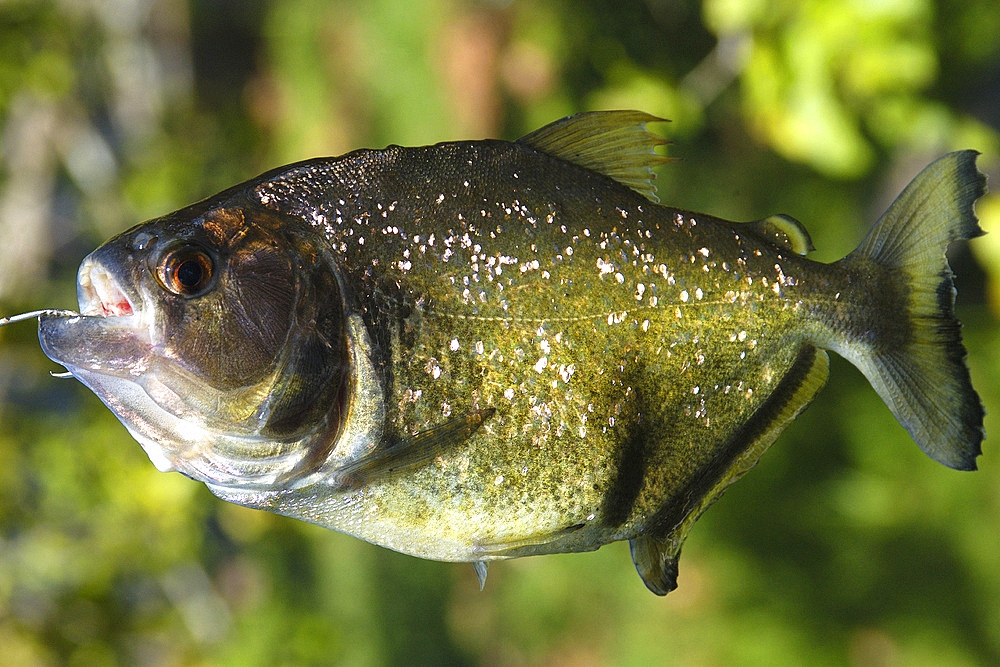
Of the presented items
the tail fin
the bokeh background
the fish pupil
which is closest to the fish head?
the fish pupil

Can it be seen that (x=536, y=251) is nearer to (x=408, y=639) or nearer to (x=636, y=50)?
(x=636, y=50)

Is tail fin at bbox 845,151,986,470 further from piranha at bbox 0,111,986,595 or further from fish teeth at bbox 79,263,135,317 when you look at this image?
fish teeth at bbox 79,263,135,317

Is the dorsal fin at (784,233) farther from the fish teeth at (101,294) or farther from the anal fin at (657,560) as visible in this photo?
the fish teeth at (101,294)

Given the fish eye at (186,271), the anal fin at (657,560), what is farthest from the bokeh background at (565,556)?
the fish eye at (186,271)

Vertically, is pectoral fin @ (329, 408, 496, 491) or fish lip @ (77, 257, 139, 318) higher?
fish lip @ (77, 257, 139, 318)

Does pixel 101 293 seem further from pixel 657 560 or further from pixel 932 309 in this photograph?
pixel 932 309
